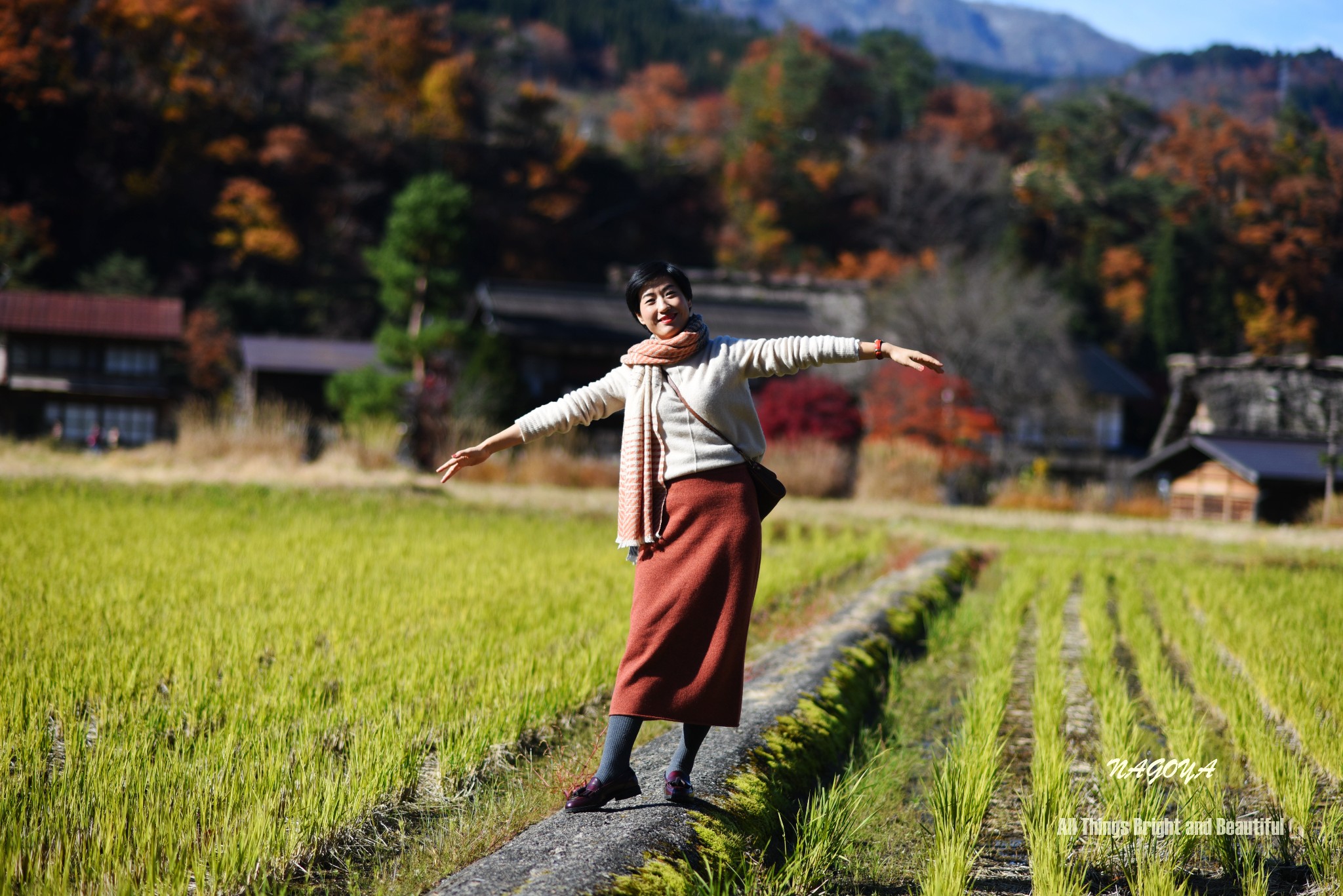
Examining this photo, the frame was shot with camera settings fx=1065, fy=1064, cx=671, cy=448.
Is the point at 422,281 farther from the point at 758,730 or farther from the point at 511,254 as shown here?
the point at 758,730

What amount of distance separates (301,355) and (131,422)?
157 inches

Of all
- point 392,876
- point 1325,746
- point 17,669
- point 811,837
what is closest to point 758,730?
point 811,837

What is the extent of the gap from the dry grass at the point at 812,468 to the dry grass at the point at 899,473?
16.0 inches

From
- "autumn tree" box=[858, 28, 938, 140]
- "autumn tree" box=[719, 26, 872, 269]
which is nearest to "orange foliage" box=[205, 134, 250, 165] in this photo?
"autumn tree" box=[719, 26, 872, 269]

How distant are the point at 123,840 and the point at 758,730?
2.00 metres

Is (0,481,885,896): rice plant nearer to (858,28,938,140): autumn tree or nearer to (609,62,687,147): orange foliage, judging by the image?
(609,62,687,147): orange foliage

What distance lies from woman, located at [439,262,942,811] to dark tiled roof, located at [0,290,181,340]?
23341 mm

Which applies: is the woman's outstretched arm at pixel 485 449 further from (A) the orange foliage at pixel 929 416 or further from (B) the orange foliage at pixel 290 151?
(B) the orange foliage at pixel 290 151

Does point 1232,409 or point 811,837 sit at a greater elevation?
point 1232,409

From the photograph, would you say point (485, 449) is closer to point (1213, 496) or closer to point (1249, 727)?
point (1249, 727)

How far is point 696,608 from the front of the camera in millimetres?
2709

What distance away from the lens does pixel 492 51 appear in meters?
35.5

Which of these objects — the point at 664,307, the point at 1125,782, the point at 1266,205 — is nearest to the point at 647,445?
the point at 664,307

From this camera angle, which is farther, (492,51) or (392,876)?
(492,51)
